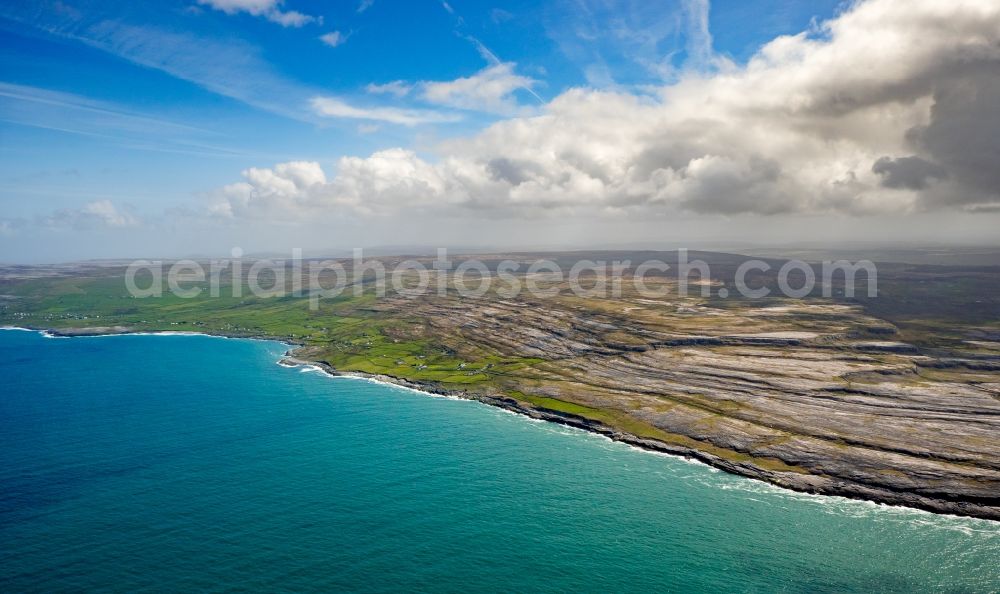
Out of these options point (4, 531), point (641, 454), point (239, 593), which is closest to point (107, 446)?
point (4, 531)

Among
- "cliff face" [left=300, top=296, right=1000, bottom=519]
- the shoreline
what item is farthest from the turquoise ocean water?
"cliff face" [left=300, top=296, right=1000, bottom=519]

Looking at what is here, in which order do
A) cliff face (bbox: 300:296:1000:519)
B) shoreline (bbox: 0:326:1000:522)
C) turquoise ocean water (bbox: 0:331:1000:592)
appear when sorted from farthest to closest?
cliff face (bbox: 300:296:1000:519) → shoreline (bbox: 0:326:1000:522) → turquoise ocean water (bbox: 0:331:1000:592)

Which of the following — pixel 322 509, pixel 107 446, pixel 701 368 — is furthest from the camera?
pixel 701 368

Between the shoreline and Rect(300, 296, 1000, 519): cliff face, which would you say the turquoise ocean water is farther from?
Rect(300, 296, 1000, 519): cliff face

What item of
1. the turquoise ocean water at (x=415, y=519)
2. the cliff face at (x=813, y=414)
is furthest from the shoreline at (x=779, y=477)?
the turquoise ocean water at (x=415, y=519)

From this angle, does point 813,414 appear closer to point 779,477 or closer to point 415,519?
point 779,477

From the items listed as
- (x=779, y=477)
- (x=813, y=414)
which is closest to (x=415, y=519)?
(x=779, y=477)

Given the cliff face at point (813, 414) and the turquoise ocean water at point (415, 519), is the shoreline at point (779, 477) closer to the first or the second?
the cliff face at point (813, 414)

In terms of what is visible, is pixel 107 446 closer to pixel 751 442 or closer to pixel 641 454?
pixel 641 454
